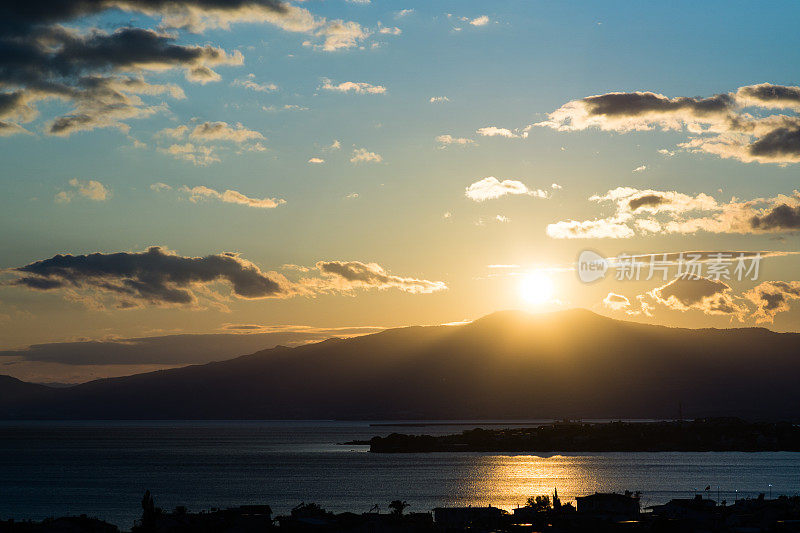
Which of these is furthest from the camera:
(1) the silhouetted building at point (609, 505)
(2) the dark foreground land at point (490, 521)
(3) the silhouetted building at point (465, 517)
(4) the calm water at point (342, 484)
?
(4) the calm water at point (342, 484)

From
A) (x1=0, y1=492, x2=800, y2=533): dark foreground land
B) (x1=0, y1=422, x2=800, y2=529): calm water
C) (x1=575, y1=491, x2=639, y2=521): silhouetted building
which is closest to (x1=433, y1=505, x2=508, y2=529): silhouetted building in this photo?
(x1=0, y1=492, x2=800, y2=533): dark foreground land

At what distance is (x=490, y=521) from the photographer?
68875mm

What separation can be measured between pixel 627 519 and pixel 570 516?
458 centimetres

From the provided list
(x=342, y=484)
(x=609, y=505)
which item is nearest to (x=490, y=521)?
(x=609, y=505)

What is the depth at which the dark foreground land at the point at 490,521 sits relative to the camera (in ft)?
211

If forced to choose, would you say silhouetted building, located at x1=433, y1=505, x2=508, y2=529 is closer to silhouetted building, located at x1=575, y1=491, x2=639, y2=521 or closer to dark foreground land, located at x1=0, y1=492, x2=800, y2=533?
dark foreground land, located at x1=0, y1=492, x2=800, y2=533

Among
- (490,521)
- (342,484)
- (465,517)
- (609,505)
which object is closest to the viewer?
(490,521)

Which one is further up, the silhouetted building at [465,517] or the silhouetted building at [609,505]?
the silhouetted building at [609,505]

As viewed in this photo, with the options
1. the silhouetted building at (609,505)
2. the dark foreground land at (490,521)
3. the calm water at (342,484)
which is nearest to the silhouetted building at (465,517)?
the dark foreground land at (490,521)

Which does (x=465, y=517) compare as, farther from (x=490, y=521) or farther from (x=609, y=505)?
(x=609, y=505)

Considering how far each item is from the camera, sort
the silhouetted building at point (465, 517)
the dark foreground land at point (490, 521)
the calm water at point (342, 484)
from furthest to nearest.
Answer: the calm water at point (342, 484), the silhouetted building at point (465, 517), the dark foreground land at point (490, 521)

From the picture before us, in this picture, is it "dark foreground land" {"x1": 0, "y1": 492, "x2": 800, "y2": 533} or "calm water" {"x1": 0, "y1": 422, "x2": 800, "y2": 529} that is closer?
"dark foreground land" {"x1": 0, "y1": 492, "x2": 800, "y2": 533}

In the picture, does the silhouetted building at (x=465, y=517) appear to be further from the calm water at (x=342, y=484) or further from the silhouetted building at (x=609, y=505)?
the calm water at (x=342, y=484)

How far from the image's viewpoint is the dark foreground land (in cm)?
6438
